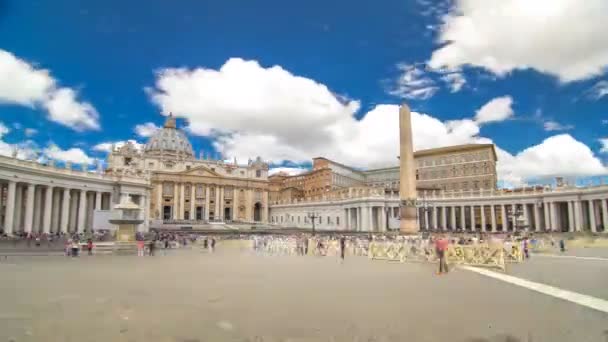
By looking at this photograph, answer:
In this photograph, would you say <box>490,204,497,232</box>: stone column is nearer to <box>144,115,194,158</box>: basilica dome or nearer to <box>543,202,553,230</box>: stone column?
<box>543,202,553,230</box>: stone column

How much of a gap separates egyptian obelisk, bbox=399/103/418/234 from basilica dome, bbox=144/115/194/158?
314 feet

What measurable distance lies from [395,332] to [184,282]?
27.8ft

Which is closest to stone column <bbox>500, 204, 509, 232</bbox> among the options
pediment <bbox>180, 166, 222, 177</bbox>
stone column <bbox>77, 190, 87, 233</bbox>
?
pediment <bbox>180, 166, 222, 177</bbox>

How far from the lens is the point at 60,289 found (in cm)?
1152

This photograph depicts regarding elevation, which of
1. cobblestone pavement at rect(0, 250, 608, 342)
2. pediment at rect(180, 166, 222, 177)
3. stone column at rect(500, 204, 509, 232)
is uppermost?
pediment at rect(180, 166, 222, 177)

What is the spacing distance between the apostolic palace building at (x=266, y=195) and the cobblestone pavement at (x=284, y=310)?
21586 mm

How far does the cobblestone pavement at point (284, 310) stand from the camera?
7.02 metres

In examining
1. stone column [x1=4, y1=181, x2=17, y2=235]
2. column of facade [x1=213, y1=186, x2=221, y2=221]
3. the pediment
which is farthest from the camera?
column of facade [x1=213, y1=186, x2=221, y2=221]

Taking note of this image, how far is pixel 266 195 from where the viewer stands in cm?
10194

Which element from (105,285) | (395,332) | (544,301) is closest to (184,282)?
(105,285)

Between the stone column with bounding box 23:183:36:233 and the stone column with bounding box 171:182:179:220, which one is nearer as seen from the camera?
the stone column with bounding box 23:183:36:233

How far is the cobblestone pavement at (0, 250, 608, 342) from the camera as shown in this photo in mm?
7016

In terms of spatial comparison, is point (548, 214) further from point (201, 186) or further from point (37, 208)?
point (201, 186)

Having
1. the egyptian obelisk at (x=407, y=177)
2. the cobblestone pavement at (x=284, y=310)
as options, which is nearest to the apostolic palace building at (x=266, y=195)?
the egyptian obelisk at (x=407, y=177)
